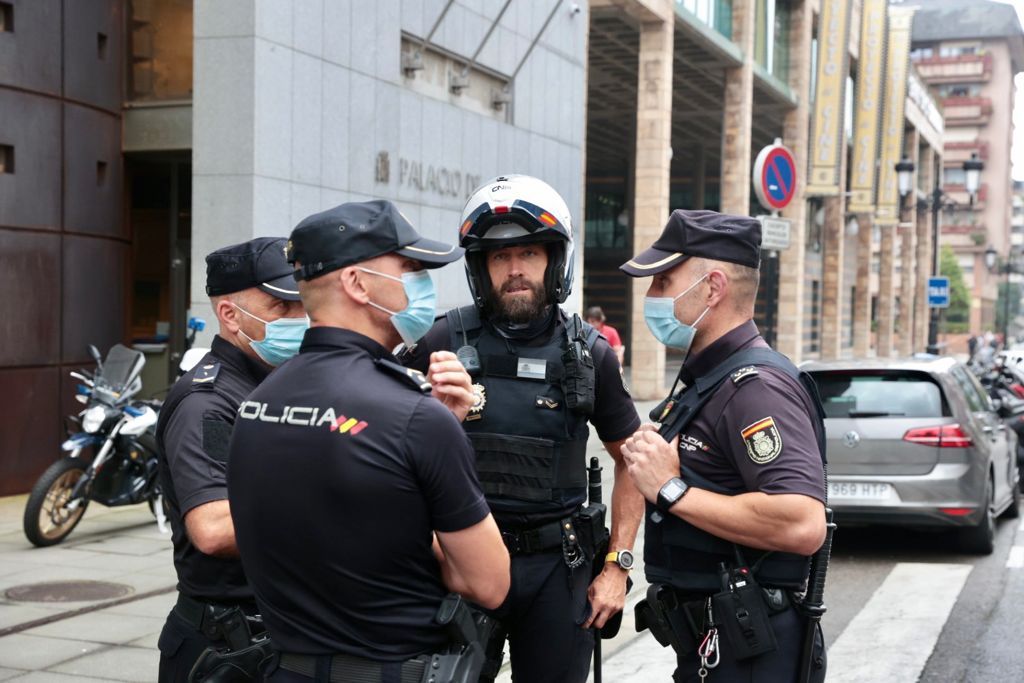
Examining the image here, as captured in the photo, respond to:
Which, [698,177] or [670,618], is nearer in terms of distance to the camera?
[670,618]

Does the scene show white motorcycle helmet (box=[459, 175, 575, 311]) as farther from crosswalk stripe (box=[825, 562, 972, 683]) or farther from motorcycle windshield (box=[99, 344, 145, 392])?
motorcycle windshield (box=[99, 344, 145, 392])

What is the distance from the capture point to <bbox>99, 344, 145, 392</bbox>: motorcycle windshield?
965 cm

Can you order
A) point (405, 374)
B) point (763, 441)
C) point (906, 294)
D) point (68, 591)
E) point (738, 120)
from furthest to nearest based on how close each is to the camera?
point (906, 294) → point (738, 120) → point (68, 591) → point (763, 441) → point (405, 374)

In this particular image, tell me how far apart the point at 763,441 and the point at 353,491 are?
3.93ft

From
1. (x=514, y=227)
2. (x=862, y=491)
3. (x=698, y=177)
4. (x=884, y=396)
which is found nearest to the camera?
(x=514, y=227)

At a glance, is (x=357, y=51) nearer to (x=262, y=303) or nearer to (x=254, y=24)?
(x=254, y=24)

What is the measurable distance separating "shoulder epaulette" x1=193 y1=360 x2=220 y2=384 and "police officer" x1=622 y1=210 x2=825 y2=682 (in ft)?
3.99

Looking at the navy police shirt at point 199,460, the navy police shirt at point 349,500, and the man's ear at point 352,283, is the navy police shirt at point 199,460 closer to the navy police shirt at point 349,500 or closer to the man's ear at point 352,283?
the navy police shirt at point 349,500

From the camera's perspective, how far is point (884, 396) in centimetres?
962

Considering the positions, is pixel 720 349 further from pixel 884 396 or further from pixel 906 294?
pixel 906 294

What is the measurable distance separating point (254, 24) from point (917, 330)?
5688cm

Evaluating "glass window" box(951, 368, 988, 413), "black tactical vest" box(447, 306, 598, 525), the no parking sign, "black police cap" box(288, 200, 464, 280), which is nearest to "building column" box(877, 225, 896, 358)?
the no parking sign

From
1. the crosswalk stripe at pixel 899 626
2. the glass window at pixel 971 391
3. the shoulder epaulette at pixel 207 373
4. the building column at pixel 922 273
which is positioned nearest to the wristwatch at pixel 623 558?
the shoulder epaulette at pixel 207 373

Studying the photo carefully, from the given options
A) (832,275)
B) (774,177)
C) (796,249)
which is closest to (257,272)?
(774,177)
